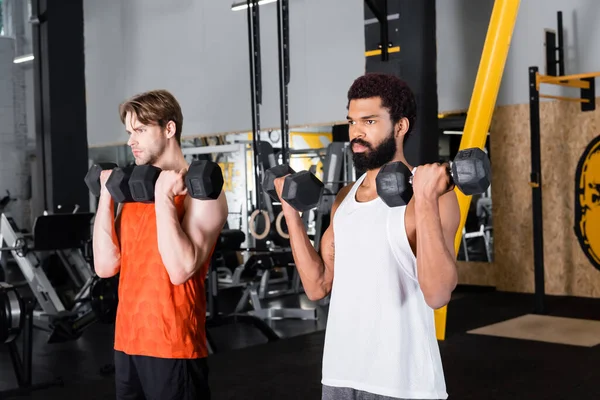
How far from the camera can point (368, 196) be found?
152cm

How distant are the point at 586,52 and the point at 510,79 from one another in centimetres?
71

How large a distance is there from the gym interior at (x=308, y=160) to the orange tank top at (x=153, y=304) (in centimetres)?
112

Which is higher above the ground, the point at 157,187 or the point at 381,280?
the point at 157,187

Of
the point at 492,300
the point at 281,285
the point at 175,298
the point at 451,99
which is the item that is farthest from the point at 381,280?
the point at 281,285

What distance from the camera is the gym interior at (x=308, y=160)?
4.14 m

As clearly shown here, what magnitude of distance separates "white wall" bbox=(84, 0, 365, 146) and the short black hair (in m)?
5.55

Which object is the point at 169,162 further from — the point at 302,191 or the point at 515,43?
the point at 515,43

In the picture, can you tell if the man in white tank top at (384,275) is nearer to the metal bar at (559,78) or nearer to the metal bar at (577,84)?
the metal bar at (559,78)

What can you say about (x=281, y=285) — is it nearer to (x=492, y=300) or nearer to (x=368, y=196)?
(x=492, y=300)

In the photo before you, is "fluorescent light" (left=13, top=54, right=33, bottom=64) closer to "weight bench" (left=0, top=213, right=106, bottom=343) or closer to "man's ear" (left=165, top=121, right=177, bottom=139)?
"weight bench" (left=0, top=213, right=106, bottom=343)

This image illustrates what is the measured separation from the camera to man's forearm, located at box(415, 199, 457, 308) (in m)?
1.30

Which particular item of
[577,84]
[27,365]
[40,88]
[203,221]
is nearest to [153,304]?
[203,221]

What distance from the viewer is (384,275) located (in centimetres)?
143

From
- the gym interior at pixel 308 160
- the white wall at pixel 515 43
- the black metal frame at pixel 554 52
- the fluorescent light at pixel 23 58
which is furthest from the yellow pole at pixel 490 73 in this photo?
the fluorescent light at pixel 23 58
